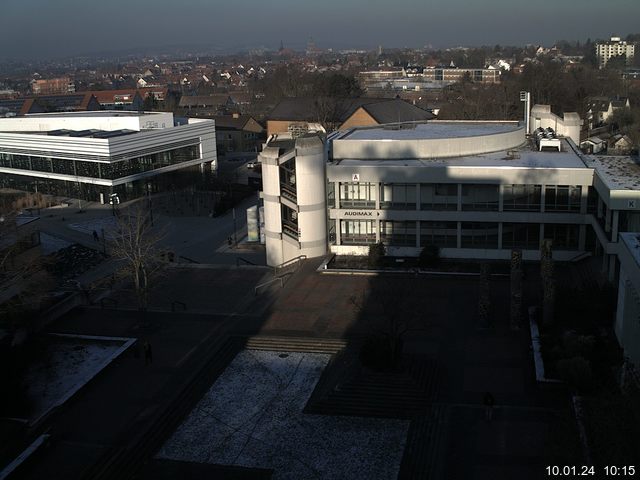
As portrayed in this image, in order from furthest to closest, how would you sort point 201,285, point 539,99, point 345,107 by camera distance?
point 539,99 < point 345,107 < point 201,285

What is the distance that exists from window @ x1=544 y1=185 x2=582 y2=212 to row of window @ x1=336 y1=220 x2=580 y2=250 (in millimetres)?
966

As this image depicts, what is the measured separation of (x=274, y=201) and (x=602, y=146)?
89.7 feet

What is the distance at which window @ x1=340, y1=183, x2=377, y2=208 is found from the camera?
39.6 meters

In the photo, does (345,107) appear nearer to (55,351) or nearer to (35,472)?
(55,351)

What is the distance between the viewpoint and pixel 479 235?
38625 mm

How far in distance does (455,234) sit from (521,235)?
3535 millimetres

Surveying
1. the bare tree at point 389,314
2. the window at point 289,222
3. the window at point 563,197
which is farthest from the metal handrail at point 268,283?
the window at point 563,197

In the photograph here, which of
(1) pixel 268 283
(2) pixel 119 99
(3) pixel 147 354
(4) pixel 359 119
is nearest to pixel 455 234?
(1) pixel 268 283

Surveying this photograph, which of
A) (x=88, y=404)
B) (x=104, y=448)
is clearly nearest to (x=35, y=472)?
(x=104, y=448)

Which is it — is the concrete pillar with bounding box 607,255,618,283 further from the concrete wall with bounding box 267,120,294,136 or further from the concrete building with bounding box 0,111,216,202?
the concrete wall with bounding box 267,120,294,136

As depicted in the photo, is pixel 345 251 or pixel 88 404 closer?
pixel 88 404

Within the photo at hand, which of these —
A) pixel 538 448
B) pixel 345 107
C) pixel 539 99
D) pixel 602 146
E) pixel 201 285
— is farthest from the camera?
pixel 539 99

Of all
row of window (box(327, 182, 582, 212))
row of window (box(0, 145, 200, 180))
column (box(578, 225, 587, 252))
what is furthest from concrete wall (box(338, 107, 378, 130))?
column (box(578, 225, 587, 252))

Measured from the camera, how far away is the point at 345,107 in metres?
92.2
